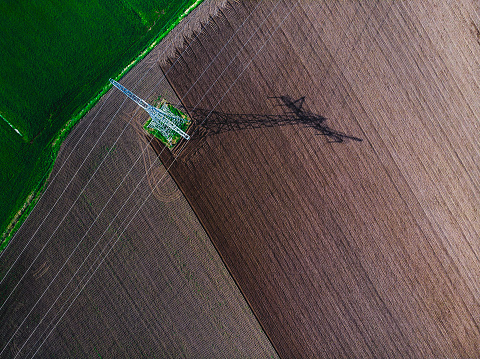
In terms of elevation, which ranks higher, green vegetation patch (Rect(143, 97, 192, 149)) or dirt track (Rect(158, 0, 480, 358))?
green vegetation patch (Rect(143, 97, 192, 149))

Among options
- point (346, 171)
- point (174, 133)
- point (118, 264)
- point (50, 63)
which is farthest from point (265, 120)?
point (50, 63)

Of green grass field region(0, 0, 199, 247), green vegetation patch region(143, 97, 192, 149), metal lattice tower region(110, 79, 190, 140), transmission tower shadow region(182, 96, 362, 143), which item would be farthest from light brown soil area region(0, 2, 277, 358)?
transmission tower shadow region(182, 96, 362, 143)

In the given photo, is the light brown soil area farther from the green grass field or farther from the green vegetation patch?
the green grass field

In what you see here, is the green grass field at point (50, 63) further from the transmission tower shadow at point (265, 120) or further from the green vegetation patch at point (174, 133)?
the transmission tower shadow at point (265, 120)

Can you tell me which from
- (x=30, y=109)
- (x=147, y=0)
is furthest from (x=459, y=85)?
(x=30, y=109)

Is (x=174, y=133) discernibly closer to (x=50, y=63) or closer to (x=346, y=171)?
(x=50, y=63)
